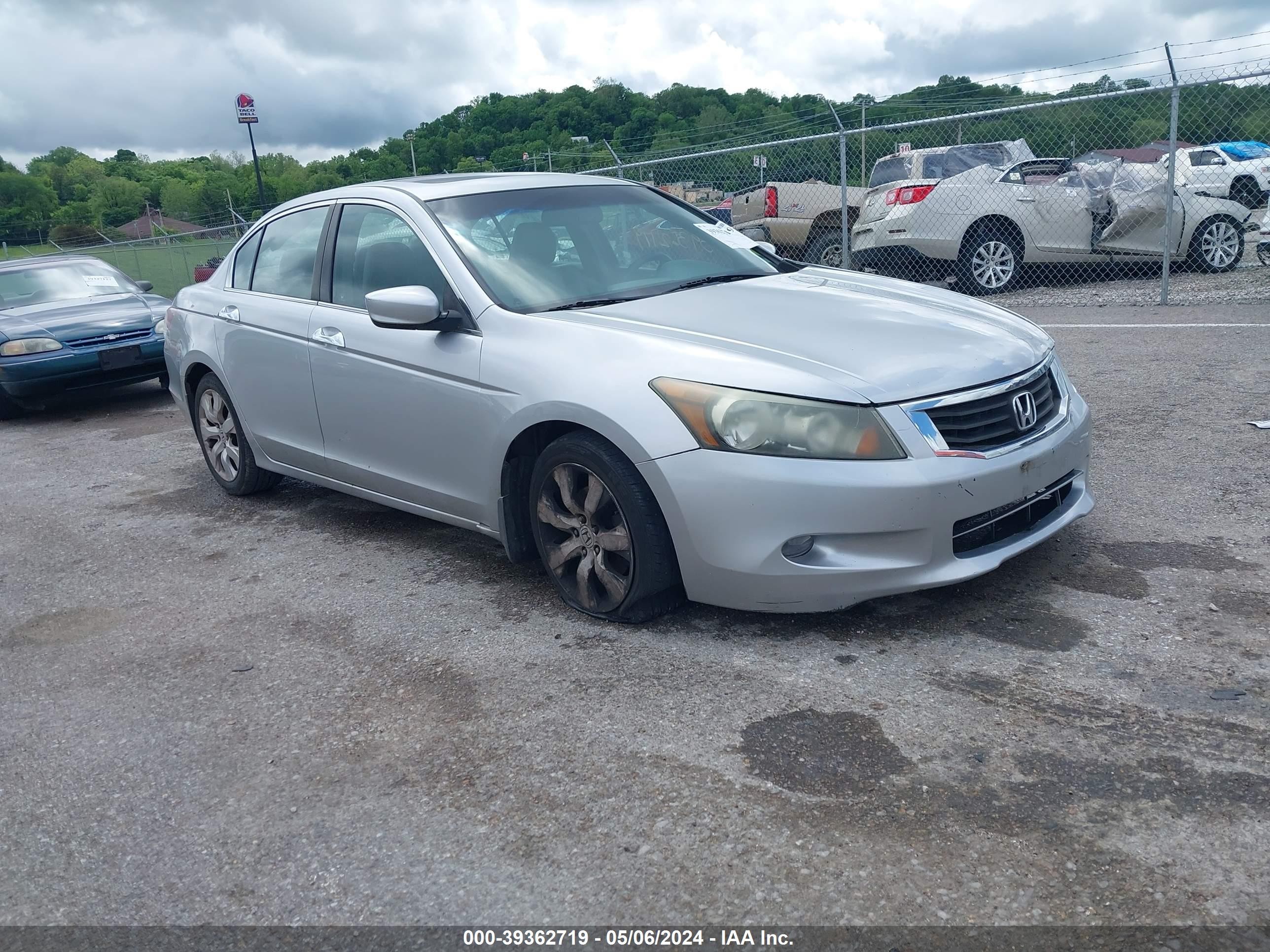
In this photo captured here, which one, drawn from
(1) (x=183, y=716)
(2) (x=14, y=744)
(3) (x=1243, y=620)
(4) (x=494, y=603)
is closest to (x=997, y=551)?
(3) (x=1243, y=620)

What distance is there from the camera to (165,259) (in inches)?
918

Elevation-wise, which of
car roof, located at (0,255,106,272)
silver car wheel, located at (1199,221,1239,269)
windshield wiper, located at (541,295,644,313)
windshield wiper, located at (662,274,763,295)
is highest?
car roof, located at (0,255,106,272)

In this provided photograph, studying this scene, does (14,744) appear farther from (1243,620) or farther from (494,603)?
(1243,620)

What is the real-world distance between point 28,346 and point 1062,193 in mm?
9831

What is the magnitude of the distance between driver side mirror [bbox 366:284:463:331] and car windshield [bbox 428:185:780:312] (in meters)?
0.20

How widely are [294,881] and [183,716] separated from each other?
3.59 ft

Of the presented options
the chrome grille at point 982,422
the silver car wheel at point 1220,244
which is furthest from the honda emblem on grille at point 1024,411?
the silver car wheel at point 1220,244

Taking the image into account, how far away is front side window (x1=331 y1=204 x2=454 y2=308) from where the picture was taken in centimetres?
441

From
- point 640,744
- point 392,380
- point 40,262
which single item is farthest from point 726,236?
point 40,262

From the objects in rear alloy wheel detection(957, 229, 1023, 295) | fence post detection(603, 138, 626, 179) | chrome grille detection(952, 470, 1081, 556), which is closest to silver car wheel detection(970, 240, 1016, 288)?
rear alloy wheel detection(957, 229, 1023, 295)

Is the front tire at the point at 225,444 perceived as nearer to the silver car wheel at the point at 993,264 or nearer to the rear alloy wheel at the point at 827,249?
the silver car wheel at the point at 993,264

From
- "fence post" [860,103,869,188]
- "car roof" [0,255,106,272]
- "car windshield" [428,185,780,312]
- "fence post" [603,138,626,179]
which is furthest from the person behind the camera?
"fence post" [603,138,626,179]

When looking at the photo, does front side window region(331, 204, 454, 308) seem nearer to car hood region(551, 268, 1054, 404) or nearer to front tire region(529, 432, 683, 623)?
car hood region(551, 268, 1054, 404)

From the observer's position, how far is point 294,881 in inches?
99.9
